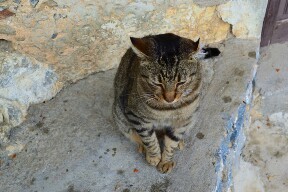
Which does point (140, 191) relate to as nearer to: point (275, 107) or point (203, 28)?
point (203, 28)

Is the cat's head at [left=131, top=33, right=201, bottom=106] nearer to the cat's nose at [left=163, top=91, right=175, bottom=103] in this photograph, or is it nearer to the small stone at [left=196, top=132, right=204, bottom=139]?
the cat's nose at [left=163, top=91, right=175, bottom=103]

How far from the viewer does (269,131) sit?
3.52 metres

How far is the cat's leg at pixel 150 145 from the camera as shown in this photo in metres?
2.38

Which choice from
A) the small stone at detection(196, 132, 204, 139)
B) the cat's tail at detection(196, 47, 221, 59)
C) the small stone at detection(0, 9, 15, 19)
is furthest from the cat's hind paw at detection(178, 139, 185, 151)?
the small stone at detection(0, 9, 15, 19)

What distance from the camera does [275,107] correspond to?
3564 mm

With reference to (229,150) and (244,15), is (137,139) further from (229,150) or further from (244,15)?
(244,15)

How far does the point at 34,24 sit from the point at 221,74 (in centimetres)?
139

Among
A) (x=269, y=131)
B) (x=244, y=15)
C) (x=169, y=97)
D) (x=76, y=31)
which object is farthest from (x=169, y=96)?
(x=269, y=131)

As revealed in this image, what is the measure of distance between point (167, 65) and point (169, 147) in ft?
2.11

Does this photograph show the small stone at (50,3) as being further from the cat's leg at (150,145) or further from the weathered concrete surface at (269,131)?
the weathered concrete surface at (269,131)

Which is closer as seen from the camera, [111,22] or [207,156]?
[207,156]

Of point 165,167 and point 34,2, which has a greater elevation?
point 34,2

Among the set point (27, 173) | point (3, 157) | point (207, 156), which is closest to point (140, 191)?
point (207, 156)

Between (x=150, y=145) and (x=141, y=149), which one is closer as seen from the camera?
(x=150, y=145)
